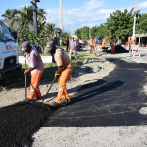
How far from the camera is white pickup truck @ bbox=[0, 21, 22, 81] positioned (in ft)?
17.2

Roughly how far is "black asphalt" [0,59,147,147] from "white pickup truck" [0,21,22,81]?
151 cm

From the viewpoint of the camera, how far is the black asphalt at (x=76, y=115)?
3.20m

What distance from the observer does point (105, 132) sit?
10.5ft

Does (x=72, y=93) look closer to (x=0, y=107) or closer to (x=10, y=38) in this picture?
(x=0, y=107)

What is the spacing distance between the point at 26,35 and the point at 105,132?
833cm

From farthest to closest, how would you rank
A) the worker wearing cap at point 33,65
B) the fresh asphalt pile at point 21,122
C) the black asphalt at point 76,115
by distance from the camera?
1. the worker wearing cap at point 33,65
2. the black asphalt at point 76,115
3. the fresh asphalt pile at point 21,122

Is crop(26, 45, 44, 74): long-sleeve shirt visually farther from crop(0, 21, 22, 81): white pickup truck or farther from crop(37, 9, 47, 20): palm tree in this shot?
crop(37, 9, 47, 20): palm tree

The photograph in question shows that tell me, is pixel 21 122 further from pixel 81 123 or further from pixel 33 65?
pixel 33 65

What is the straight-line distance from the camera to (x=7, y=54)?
548 cm

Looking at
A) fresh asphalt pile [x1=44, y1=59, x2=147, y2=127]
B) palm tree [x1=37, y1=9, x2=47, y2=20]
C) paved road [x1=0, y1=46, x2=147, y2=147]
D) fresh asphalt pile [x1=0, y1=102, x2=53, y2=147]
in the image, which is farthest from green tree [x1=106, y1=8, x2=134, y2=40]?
fresh asphalt pile [x1=0, y1=102, x2=53, y2=147]

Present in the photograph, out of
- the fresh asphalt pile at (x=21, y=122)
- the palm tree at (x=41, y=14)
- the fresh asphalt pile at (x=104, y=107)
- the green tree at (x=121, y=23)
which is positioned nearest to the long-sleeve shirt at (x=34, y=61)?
the fresh asphalt pile at (x=21, y=122)

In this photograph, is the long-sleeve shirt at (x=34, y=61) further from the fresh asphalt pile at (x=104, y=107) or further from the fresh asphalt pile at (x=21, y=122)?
the fresh asphalt pile at (x=104, y=107)

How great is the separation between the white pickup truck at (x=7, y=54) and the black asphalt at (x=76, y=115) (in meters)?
1.51

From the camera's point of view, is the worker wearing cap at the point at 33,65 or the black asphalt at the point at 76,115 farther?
the worker wearing cap at the point at 33,65
